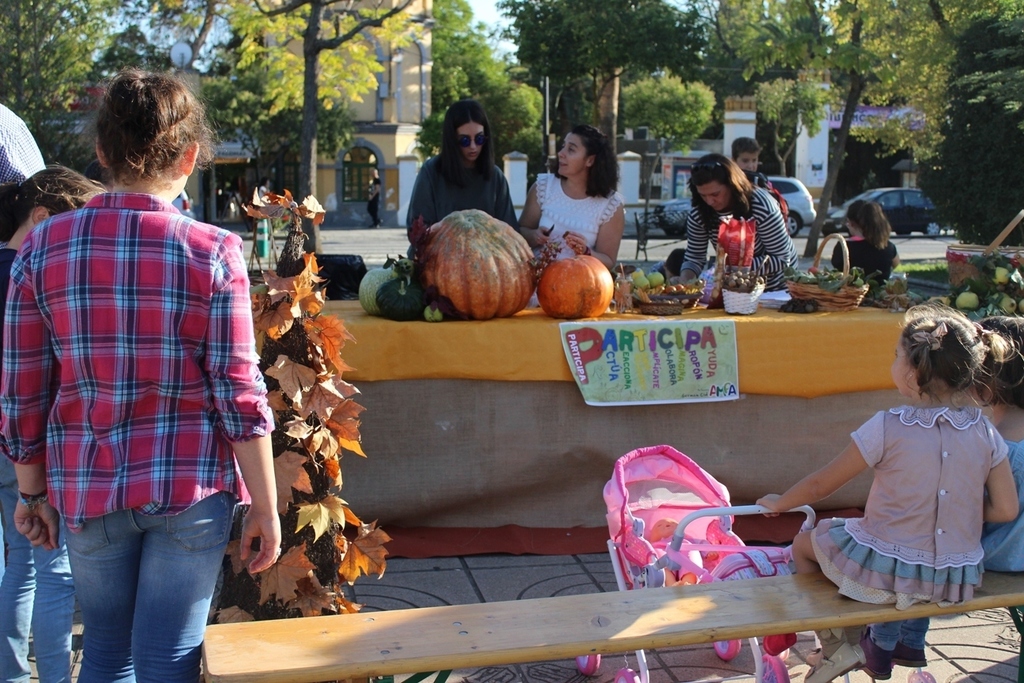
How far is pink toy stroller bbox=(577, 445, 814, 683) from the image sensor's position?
2971mm

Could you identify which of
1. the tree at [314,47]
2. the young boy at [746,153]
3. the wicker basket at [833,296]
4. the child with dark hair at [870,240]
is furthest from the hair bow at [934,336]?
the tree at [314,47]

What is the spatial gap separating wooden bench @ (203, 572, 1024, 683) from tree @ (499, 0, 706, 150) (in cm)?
1867

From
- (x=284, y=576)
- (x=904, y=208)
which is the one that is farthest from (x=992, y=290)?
(x=904, y=208)

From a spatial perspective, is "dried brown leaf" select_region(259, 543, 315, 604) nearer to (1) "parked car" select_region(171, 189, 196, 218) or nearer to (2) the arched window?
(1) "parked car" select_region(171, 189, 196, 218)

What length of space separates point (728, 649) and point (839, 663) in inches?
31.2

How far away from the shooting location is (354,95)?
19.0 metres

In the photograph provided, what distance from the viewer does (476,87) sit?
145 ft

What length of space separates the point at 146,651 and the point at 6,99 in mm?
10470

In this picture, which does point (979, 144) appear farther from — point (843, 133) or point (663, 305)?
point (663, 305)

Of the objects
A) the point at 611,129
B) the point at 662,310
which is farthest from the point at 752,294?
the point at 611,129

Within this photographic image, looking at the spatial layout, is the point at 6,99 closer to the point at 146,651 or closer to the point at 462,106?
the point at 462,106

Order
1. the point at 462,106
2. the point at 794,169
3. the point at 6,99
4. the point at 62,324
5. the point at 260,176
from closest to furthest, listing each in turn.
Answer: the point at 62,324
the point at 462,106
the point at 6,99
the point at 260,176
the point at 794,169

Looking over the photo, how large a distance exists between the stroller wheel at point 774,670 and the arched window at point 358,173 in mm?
38544

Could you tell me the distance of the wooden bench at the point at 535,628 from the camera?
2.31 metres
